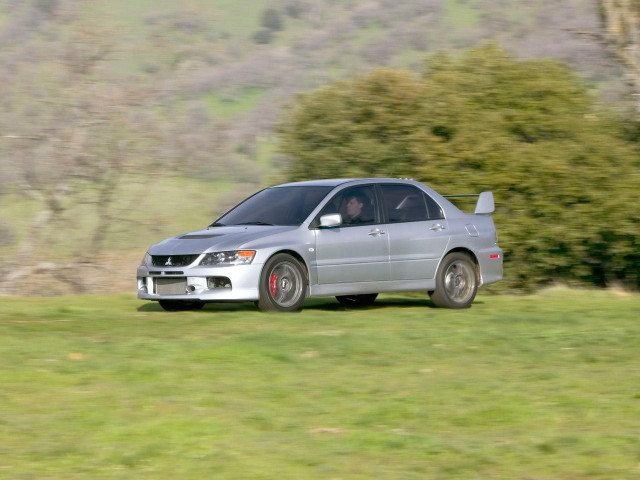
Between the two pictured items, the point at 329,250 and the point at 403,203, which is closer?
the point at 329,250

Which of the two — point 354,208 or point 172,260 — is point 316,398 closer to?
point 172,260

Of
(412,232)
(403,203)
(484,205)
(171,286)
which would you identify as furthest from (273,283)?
(484,205)

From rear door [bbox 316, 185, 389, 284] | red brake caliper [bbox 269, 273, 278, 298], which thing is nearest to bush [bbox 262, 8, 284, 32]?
rear door [bbox 316, 185, 389, 284]

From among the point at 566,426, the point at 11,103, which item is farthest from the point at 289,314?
the point at 11,103

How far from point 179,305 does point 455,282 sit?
3392 mm

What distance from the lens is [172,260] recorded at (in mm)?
12578

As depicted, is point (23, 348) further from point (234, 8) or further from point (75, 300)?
point (234, 8)

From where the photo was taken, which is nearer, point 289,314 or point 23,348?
point 23,348

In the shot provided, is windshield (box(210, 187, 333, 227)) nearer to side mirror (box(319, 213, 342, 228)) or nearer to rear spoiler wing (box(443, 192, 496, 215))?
side mirror (box(319, 213, 342, 228))

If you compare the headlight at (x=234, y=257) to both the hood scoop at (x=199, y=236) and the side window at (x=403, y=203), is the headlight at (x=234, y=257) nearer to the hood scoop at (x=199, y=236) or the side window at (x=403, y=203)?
the hood scoop at (x=199, y=236)

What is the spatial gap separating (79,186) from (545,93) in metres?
8.98

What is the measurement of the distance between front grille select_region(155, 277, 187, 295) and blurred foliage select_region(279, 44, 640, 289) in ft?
26.8

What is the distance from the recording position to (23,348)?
9211 millimetres

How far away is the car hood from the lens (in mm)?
12312
